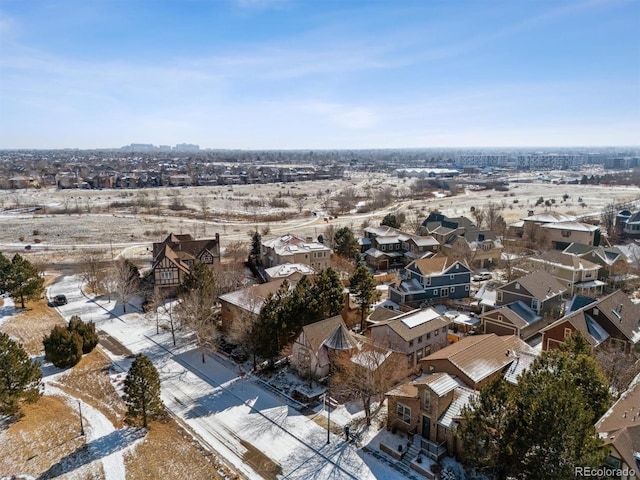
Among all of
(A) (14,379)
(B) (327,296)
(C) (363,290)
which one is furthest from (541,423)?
(A) (14,379)

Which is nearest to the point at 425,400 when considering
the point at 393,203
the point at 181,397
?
the point at 181,397

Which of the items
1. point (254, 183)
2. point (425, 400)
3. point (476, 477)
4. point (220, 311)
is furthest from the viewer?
point (254, 183)

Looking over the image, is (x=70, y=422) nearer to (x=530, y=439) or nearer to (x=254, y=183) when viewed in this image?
(x=530, y=439)

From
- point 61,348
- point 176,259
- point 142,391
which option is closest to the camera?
point 142,391

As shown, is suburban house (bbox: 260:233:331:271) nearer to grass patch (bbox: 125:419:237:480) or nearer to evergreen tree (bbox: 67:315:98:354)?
evergreen tree (bbox: 67:315:98:354)

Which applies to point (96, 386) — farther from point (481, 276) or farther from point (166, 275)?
point (481, 276)

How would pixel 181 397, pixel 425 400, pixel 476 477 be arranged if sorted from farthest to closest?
pixel 181 397 < pixel 425 400 < pixel 476 477

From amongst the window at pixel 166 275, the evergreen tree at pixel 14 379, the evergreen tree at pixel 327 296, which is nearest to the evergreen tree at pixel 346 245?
the window at pixel 166 275
